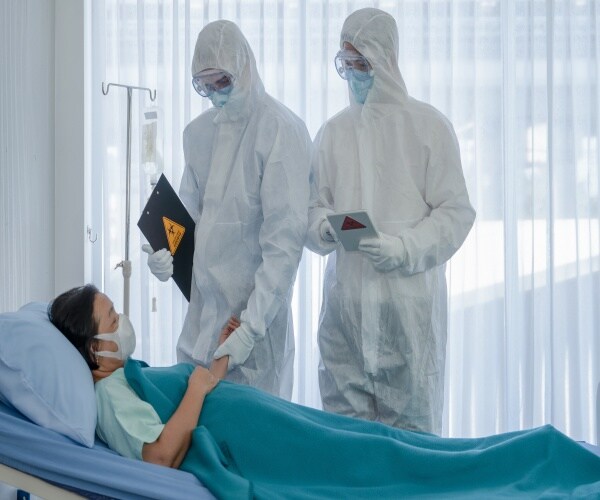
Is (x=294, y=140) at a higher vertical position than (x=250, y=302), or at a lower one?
higher

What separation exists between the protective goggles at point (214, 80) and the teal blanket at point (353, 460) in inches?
33.9

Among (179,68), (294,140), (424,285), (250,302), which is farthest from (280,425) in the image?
(179,68)

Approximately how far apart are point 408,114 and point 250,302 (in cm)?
70

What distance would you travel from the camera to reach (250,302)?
227 centimetres

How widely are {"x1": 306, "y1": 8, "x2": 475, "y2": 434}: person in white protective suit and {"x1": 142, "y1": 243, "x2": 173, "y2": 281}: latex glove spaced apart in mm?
416

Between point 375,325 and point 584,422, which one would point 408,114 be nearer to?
point 375,325

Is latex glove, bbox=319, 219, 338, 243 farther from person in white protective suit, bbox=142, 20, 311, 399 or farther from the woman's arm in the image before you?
the woman's arm

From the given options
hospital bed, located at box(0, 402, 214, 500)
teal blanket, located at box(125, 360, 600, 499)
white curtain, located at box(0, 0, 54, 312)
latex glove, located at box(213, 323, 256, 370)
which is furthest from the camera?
white curtain, located at box(0, 0, 54, 312)

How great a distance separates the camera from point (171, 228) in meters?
2.44

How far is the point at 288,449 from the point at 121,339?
481 millimetres

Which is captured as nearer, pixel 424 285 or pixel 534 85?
pixel 424 285

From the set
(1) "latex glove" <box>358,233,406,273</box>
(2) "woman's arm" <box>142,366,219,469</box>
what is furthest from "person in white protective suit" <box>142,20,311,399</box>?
(2) "woman's arm" <box>142,366,219,469</box>

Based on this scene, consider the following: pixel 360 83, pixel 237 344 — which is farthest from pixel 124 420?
pixel 360 83

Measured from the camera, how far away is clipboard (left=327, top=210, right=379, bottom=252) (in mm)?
2129
